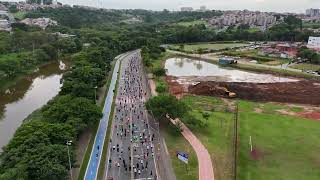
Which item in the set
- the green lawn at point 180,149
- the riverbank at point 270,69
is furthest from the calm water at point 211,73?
the green lawn at point 180,149

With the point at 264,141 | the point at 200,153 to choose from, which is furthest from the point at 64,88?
the point at 264,141

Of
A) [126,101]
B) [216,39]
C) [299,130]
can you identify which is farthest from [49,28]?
[299,130]

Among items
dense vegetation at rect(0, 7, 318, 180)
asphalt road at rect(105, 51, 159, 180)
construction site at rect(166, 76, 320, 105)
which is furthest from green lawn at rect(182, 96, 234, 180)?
asphalt road at rect(105, 51, 159, 180)

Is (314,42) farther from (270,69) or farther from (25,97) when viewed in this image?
(25,97)

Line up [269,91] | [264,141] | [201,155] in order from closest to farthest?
[201,155]
[264,141]
[269,91]

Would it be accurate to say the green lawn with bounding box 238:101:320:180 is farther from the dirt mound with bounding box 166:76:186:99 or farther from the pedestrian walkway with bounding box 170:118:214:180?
the dirt mound with bounding box 166:76:186:99

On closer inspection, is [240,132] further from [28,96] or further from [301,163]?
[28,96]
